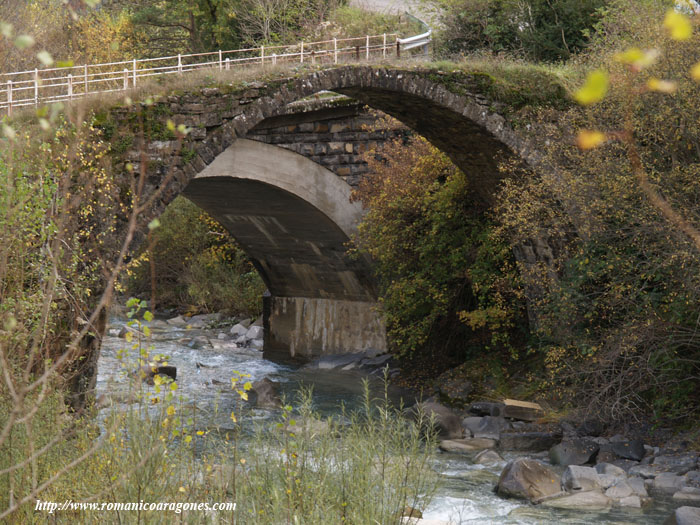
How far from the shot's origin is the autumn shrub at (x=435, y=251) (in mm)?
13031

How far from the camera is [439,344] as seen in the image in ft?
49.6

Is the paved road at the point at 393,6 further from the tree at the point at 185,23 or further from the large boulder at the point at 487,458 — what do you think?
the large boulder at the point at 487,458

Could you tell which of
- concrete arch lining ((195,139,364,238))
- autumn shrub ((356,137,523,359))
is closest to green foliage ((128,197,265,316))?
concrete arch lining ((195,139,364,238))

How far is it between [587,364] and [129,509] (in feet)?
23.9

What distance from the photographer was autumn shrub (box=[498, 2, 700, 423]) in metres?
8.97

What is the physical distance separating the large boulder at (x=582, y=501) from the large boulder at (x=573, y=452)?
1.24 m

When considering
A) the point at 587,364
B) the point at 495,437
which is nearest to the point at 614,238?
the point at 587,364

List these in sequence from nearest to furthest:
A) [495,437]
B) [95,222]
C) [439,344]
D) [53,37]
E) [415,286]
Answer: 1. [95,222]
2. [495,437]
3. [415,286]
4. [439,344]
5. [53,37]

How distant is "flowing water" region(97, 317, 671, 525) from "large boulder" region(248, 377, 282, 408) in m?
0.39

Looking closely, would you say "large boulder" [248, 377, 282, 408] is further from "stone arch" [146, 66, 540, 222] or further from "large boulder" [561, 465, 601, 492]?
"large boulder" [561, 465, 601, 492]

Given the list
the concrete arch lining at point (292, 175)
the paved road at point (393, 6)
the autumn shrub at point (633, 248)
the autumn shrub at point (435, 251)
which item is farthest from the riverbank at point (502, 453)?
the paved road at point (393, 6)

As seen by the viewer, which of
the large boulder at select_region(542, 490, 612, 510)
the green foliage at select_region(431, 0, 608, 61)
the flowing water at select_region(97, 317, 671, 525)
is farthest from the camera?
the green foliage at select_region(431, 0, 608, 61)

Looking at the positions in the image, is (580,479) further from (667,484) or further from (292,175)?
(292,175)

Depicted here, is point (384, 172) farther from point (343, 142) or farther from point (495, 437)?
point (495, 437)
